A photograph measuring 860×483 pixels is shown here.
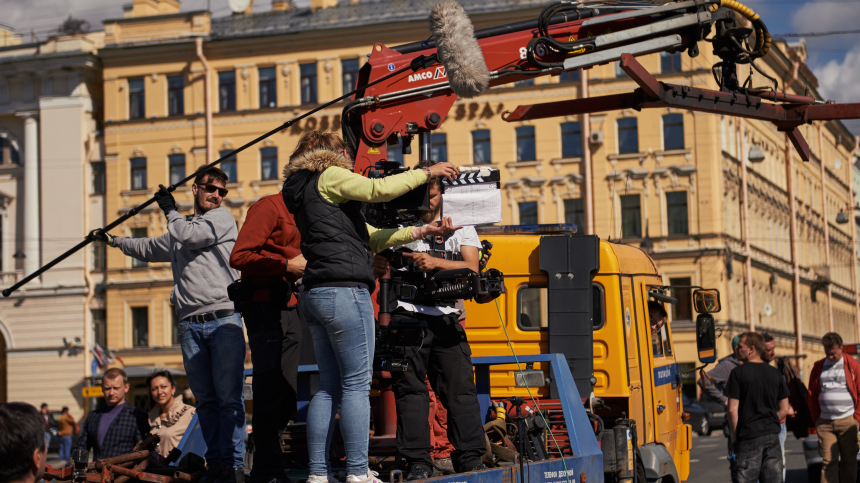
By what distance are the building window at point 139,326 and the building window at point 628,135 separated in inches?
814

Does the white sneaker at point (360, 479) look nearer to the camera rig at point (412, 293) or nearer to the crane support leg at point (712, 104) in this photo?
the camera rig at point (412, 293)

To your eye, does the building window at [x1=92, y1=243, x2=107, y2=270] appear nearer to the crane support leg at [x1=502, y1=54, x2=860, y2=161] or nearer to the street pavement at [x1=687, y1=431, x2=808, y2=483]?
the street pavement at [x1=687, y1=431, x2=808, y2=483]

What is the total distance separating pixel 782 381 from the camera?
1095 centimetres

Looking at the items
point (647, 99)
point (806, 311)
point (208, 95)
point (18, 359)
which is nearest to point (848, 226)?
point (806, 311)

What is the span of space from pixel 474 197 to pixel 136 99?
4386 cm

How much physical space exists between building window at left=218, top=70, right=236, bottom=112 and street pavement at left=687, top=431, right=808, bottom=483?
28.0 metres

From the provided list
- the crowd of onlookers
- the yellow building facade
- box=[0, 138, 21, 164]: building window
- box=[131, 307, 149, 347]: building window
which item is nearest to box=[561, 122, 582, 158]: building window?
the yellow building facade

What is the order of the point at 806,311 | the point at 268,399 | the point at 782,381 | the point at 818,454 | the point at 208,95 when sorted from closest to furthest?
the point at 268,399, the point at 782,381, the point at 818,454, the point at 208,95, the point at 806,311

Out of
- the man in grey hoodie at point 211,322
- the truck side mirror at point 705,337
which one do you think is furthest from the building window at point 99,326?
the man in grey hoodie at point 211,322

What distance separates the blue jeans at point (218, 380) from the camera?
6566 mm

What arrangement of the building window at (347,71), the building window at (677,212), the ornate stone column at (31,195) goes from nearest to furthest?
the building window at (677,212) < the building window at (347,71) < the ornate stone column at (31,195)

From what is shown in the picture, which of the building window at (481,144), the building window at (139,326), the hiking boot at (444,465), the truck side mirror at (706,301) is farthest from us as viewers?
the building window at (139,326)

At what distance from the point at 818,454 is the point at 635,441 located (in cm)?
508

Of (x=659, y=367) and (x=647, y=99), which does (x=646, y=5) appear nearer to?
(x=647, y=99)
